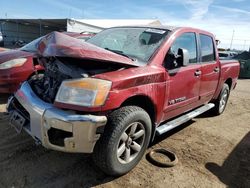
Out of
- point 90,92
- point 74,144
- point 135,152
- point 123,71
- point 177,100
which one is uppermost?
point 123,71

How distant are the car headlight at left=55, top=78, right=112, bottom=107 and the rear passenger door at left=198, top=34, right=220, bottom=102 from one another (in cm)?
231

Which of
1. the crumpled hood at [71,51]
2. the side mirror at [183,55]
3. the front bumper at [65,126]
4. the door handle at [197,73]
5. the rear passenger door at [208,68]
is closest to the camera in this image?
the front bumper at [65,126]

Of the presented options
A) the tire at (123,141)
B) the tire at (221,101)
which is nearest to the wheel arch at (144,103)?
the tire at (123,141)

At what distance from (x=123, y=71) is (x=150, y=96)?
1.61 ft

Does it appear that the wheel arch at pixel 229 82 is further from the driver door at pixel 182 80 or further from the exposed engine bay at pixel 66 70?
the exposed engine bay at pixel 66 70

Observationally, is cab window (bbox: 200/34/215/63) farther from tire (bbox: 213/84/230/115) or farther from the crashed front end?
the crashed front end

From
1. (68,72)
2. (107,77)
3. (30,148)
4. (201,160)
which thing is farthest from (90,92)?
(201,160)

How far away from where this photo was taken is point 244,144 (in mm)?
4363

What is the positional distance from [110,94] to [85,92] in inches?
9.8

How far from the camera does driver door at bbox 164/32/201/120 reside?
3453 mm

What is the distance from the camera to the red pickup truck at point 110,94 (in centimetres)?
253

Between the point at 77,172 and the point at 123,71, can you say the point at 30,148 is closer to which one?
the point at 77,172

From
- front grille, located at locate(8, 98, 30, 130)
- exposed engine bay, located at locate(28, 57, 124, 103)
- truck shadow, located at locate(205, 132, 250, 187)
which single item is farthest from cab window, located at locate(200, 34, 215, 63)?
front grille, located at locate(8, 98, 30, 130)

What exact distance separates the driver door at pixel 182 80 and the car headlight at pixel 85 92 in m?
1.12
